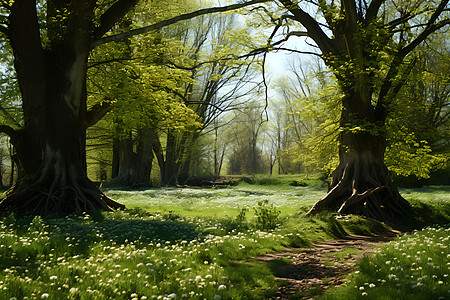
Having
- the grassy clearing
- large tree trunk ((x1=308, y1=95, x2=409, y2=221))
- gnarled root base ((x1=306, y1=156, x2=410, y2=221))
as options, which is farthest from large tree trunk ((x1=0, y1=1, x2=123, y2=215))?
large tree trunk ((x1=308, y1=95, x2=409, y2=221))

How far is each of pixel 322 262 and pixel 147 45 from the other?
41.9 ft

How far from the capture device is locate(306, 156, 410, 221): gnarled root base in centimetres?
1343

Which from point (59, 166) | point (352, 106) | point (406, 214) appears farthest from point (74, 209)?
point (406, 214)

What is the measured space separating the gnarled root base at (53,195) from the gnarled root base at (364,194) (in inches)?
327

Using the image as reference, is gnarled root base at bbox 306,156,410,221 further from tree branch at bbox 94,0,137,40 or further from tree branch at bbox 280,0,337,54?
tree branch at bbox 94,0,137,40

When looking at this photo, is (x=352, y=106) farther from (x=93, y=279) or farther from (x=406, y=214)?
(x=93, y=279)

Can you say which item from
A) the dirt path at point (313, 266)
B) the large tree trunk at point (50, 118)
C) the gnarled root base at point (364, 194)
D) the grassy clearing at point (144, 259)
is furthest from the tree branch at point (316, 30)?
the dirt path at point (313, 266)

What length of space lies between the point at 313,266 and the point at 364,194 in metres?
7.74

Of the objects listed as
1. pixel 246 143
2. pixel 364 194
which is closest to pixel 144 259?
pixel 364 194

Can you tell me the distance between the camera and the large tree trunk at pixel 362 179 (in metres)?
13.5

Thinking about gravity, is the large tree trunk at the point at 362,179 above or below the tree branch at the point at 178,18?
below

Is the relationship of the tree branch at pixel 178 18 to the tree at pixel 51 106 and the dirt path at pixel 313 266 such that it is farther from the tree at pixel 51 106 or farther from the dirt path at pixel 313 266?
the dirt path at pixel 313 266

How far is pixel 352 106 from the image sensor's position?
562 inches

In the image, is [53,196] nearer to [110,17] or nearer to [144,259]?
[110,17]
